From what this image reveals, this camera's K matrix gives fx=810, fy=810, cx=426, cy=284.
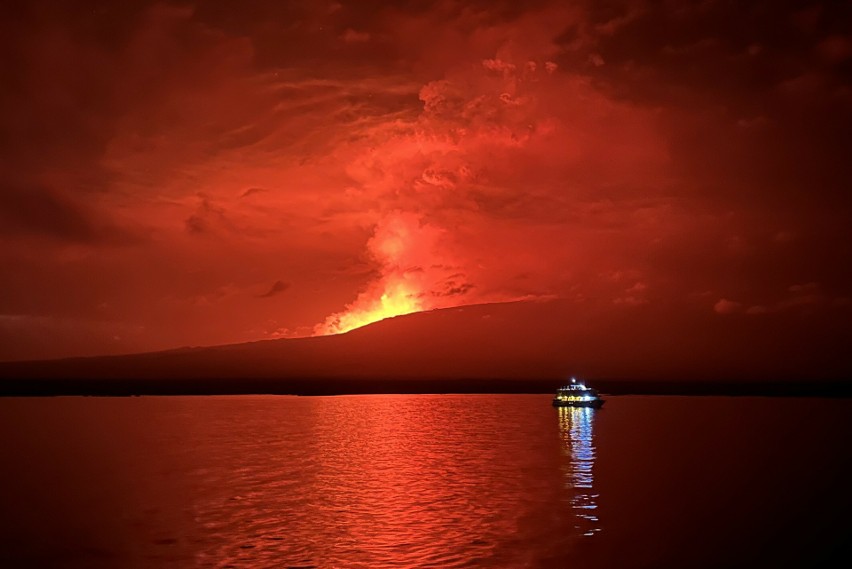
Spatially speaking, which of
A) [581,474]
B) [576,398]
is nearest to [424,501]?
[581,474]

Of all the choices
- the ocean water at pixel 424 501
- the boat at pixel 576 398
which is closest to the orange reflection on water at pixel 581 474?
the ocean water at pixel 424 501

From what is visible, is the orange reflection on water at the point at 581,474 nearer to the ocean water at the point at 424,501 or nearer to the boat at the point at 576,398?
the ocean water at the point at 424,501

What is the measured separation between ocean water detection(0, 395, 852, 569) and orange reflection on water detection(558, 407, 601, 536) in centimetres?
21

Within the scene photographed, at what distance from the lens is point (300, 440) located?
80.2 m

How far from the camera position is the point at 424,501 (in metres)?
40.8

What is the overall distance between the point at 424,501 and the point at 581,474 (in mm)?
15290

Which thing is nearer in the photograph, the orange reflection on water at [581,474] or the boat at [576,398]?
the orange reflection on water at [581,474]

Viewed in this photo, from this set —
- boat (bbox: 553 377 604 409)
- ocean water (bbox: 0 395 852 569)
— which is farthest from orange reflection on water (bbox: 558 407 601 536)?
boat (bbox: 553 377 604 409)

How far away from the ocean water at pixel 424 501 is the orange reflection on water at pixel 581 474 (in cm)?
21

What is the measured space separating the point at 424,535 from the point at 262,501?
39.2ft

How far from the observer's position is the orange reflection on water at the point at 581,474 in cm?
3588

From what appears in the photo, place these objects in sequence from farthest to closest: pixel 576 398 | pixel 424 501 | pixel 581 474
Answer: pixel 576 398, pixel 581 474, pixel 424 501

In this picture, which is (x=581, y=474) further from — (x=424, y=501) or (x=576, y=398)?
(x=576, y=398)

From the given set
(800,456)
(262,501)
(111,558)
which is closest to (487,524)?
(262,501)
